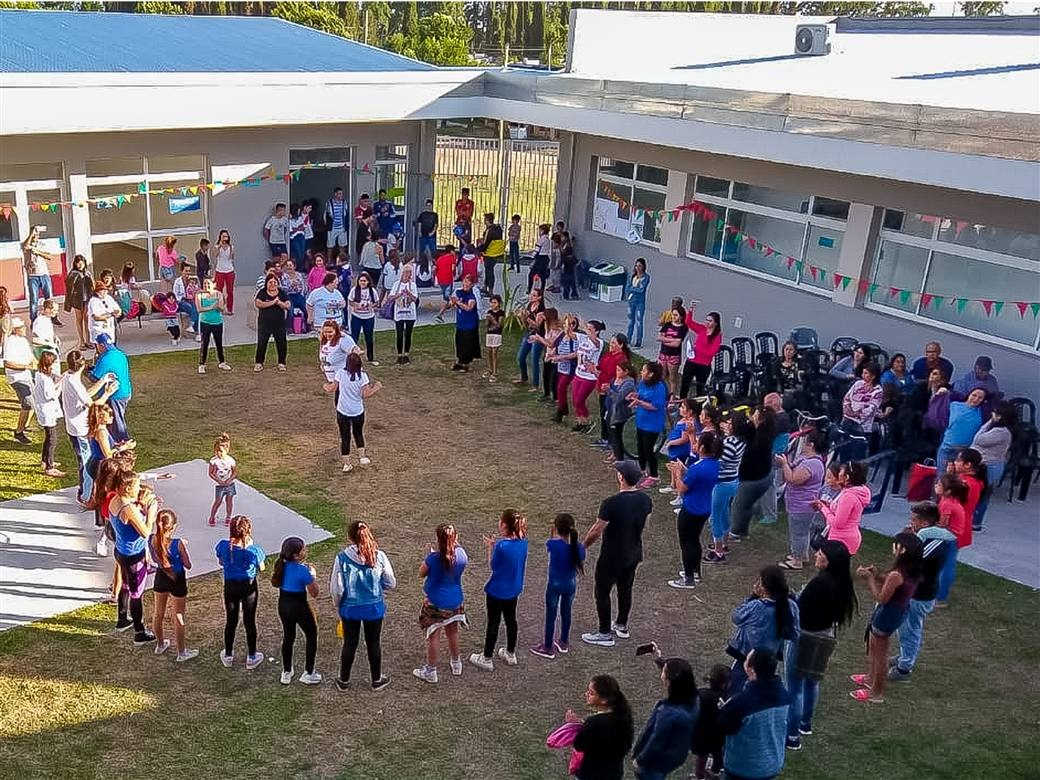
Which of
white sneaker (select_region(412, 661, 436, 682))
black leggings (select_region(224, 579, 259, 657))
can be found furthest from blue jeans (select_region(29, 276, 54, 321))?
white sneaker (select_region(412, 661, 436, 682))

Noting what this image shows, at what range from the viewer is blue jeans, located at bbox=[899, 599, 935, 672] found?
6777mm

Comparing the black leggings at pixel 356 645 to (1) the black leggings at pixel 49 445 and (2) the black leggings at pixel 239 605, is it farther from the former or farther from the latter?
(1) the black leggings at pixel 49 445

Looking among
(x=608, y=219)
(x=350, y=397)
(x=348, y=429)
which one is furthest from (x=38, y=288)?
(x=608, y=219)

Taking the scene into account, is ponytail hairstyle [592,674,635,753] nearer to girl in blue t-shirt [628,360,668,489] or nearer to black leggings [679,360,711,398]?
girl in blue t-shirt [628,360,668,489]

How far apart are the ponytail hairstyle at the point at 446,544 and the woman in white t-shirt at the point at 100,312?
263 inches

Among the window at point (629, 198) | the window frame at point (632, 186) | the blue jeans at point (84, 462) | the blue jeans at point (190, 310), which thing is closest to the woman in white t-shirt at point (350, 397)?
the blue jeans at point (84, 462)

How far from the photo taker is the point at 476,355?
44.9 ft

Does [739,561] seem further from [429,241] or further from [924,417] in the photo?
[429,241]

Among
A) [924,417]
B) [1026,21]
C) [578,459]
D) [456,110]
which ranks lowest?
[578,459]

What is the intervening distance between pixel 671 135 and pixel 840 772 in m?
10.9

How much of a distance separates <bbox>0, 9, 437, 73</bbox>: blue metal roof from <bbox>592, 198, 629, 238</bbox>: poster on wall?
13.2ft

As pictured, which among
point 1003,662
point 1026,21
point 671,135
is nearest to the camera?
point 1003,662

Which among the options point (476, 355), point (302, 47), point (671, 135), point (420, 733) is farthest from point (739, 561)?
point (302, 47)

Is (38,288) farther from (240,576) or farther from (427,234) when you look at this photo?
(240,576)
